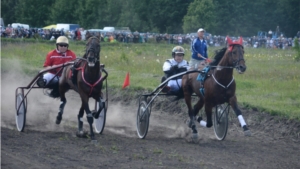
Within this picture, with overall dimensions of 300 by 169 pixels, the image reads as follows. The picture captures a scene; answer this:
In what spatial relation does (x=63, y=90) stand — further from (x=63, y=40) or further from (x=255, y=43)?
(x=255, y=43)

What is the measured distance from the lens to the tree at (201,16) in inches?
2064

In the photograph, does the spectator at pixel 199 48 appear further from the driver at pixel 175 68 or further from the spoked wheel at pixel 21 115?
the spoked wheel at pixel 21 115

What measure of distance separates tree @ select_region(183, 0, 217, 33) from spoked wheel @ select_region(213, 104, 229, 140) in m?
41.2

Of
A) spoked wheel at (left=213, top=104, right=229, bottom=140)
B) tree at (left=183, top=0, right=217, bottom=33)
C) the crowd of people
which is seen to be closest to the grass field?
spoked wheel at (left=213, top=104, right=229, bottom=140)

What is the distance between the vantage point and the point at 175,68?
12109 millimetres

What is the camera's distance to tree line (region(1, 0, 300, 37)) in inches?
2163

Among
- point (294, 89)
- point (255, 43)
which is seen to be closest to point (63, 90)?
point (294, 89)

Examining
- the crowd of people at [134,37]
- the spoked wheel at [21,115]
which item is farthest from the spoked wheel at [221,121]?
the crowd of people at [134,37]

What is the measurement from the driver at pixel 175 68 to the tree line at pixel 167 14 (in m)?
40.6

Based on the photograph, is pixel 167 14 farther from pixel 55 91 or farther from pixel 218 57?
pixel 218 57

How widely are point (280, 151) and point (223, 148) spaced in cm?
96

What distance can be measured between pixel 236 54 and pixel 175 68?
1.90 metres

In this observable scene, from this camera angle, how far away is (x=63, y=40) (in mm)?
12586

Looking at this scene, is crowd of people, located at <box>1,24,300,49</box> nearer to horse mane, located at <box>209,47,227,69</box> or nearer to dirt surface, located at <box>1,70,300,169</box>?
dirt surface, located at <box>1,70,300,169</box>
